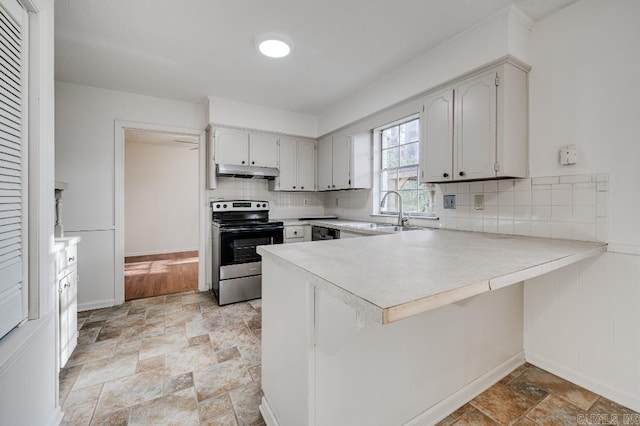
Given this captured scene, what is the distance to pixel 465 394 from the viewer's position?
1660 millimetres

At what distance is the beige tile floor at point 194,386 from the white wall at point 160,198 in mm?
3894

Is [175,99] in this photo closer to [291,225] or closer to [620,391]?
[291,225]

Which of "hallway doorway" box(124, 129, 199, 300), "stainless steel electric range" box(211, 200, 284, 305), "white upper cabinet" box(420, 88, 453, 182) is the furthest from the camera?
"hallway doorway" box(124, 129, 199, 300)

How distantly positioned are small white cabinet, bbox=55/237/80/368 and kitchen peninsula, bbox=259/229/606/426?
148cm

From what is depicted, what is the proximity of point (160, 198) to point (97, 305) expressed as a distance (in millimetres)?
3593

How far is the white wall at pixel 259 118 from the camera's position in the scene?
3.52 m

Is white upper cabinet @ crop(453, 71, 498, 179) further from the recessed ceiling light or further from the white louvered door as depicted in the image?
the white louvered door

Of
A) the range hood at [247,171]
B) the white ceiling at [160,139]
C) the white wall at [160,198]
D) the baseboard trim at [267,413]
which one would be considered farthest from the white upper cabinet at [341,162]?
the white wall at [160,198]

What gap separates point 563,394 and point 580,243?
954 mm

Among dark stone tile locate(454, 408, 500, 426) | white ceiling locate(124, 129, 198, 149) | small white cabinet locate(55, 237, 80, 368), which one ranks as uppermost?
white ceiling locate(124, 129, 198, 149)

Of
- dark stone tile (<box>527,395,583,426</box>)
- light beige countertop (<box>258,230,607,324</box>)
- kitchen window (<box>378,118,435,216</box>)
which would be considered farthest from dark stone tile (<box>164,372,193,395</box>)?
kitchen window (<box>378,118,435,216</box>)

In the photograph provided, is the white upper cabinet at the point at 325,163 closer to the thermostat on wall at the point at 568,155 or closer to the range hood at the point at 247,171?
the range hood at the point at 247,171

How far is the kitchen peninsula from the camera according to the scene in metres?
0.90

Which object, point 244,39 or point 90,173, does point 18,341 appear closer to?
point 244,39
